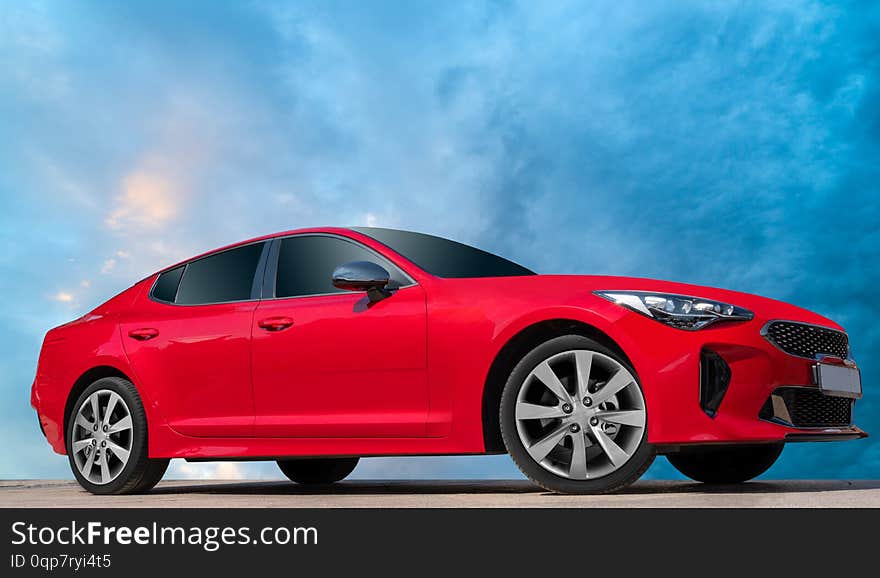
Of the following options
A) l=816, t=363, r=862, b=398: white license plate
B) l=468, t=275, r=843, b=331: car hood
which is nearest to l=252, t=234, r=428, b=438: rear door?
l=468, t=275, r=843, b=331: car hood

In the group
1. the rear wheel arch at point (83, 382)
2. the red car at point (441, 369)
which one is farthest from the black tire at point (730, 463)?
the rear wheel arch at point (83, 382)

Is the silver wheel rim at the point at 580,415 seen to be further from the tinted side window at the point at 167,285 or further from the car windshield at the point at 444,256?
the tinted side window at the point at 167,285

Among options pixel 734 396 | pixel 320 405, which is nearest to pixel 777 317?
pixel 734 396

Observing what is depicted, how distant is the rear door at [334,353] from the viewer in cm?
588

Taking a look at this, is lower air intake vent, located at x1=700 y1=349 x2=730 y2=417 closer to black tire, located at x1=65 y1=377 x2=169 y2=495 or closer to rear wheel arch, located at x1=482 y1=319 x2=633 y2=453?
rear wheel arch, located at x1=482 y1=319 x2=633 y2=453

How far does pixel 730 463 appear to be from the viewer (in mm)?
6883

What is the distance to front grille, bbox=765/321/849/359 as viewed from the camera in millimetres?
5512

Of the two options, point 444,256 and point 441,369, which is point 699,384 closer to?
point 441,369

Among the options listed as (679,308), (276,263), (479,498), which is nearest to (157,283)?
(276,263)

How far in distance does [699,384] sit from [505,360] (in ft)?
3.56

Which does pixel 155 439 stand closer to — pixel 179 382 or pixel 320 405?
pixel 179 382
